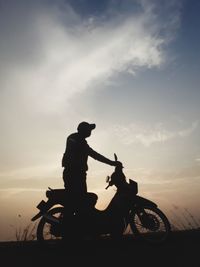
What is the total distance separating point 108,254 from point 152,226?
133 centimetres

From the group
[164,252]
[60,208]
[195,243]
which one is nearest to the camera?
Answer: [164,252]

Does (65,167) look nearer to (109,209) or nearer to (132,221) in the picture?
(109,209)

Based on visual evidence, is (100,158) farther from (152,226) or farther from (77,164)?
(152,226)

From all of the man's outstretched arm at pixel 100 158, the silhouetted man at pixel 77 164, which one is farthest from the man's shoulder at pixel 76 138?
the man's outstretched arm at pixel 100 158

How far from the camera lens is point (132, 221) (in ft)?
20.6

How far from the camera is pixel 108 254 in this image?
5.17 metres

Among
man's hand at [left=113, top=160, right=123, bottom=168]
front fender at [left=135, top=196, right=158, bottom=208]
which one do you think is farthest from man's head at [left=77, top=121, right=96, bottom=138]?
front fender at [left=135, top=196, right=158, bottom=208]

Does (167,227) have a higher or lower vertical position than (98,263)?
higher

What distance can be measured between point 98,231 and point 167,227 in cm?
133

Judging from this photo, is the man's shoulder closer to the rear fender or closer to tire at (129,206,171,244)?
the rear fender

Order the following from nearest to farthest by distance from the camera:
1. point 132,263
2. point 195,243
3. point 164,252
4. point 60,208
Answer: point 132,263
point 164,252
point 195,243
point 60,208

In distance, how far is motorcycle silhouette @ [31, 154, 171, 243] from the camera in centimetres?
596

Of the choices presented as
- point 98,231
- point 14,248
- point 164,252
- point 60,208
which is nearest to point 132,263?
point 164,252

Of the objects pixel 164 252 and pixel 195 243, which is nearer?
pixel 164 252
